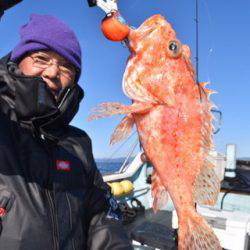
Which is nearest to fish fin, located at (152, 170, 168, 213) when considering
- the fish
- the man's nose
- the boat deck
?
the fish

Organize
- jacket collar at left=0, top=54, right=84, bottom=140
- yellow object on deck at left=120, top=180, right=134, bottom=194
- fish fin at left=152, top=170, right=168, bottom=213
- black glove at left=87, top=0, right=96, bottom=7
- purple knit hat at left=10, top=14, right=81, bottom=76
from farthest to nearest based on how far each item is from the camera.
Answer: yellow object on deck at left=120, top=180, right=134, bottom=194
fish fin at left=152, top=170, right=168, bottom=213
purple knit hat at left=10, top=14, right=81, bottom=76
jacket collar at left=0, top=54, right=84, bottom=140
black glove at left=87, top=0, right=96, bottom=7

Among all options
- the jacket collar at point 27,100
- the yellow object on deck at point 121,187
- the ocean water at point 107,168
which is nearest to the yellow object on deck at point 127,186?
the yellow object on deck at point 121,187

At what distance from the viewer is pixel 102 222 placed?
2.80 m

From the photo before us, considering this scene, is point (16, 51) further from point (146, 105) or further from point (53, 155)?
point (146, 105)

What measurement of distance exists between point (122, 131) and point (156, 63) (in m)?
0.74

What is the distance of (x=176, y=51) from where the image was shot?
9.36 feet

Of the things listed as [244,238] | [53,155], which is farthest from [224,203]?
[53,155]

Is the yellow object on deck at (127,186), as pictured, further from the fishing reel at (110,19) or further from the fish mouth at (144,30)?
the fishing reel at (110,19)

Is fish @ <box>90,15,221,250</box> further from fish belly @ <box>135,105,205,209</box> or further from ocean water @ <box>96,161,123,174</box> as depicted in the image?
ocean water @ <box>96,161,123,174</box>

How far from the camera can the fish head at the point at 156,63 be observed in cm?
271

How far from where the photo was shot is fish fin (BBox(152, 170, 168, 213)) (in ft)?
8.86

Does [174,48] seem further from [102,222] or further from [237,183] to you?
[237,183]

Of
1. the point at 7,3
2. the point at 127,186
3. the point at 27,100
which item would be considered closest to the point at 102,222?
the point at 27,100

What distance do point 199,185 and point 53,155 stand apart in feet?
4.18
